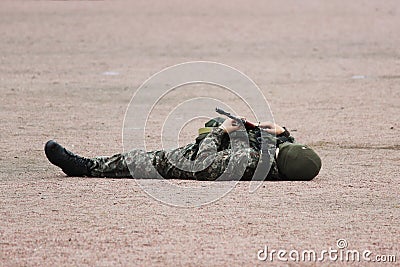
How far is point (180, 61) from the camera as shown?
56.4ft

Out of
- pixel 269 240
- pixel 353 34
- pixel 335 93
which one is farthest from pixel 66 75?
pixel 269 240

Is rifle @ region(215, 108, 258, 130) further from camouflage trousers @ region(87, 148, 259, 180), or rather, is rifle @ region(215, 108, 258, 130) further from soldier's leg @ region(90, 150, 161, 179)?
soldier's leg @ region(90, 150, 161, 179)

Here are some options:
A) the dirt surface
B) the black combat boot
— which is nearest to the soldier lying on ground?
the black combat boot

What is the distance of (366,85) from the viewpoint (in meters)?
14.8

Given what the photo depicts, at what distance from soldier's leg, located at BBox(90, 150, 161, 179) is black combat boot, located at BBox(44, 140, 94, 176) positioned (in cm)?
6

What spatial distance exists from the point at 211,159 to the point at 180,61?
9.71 m

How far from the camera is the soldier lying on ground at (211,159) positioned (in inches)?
299

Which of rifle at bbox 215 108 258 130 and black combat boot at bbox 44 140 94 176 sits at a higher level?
rifle at bbox 215 108 258 130

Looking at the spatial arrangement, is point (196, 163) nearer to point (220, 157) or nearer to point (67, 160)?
point (220, 157)

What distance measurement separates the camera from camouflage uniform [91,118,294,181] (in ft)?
24.9

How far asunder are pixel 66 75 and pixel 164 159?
8.47 meters

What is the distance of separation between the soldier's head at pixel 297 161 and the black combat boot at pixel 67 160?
154cm

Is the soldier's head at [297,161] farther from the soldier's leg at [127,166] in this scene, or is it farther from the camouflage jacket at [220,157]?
the soldier's leg at [127,166]

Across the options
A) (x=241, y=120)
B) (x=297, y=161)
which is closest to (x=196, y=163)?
(x=241, y=120)
